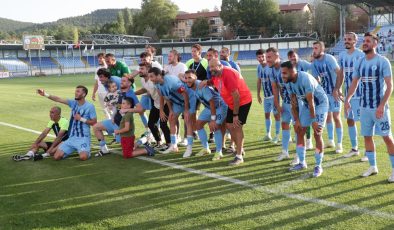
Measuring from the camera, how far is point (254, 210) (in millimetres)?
4902

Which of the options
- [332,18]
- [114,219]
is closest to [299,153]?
[114,219]

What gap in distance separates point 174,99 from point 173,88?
0.94 ft

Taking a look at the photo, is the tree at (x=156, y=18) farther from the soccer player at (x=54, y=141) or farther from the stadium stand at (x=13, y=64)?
the soccer player at (x=54, y=141)

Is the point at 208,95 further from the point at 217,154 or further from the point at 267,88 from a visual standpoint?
the point at 267,88

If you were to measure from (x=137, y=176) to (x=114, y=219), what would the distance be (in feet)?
5.76

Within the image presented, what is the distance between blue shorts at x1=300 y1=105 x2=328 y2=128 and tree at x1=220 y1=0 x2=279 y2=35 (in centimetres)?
7677

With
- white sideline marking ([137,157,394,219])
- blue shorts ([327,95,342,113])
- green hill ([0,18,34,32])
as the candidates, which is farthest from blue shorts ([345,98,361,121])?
green hill ([0,18,34,32])

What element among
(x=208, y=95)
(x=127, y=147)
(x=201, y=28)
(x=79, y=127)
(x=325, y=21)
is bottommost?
(x=127, y=147)

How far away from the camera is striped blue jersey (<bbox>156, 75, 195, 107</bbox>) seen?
7.86 m

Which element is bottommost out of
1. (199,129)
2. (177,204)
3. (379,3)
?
(177,204)

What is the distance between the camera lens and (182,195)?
556cm

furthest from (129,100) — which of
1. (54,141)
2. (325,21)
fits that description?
(325,21)

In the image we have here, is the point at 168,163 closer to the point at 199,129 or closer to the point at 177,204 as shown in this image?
the point at 199,129

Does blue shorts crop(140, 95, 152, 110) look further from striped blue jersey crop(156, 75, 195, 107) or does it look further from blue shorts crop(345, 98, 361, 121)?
blue shorts crop(345, 98, 361, 121)
